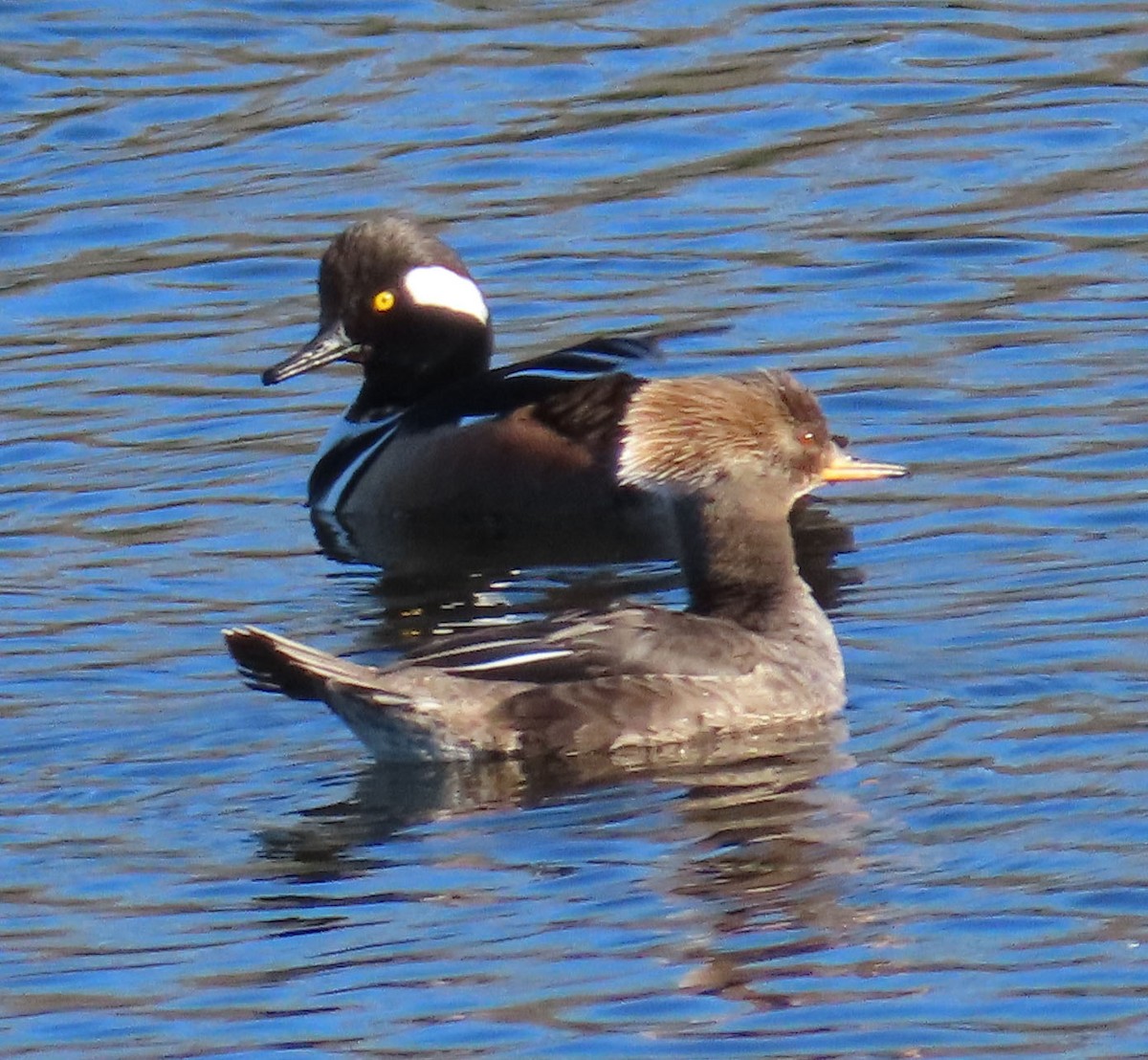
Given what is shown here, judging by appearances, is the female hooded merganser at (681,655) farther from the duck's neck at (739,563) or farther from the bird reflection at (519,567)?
the bird reflection at (519,567)

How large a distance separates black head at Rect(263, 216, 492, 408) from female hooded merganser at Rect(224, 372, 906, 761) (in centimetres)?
280

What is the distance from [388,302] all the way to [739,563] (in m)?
3.54

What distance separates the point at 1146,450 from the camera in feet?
37.5

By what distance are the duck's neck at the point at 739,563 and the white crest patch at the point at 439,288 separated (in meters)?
3.32

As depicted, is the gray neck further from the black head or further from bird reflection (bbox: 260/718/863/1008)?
the black head

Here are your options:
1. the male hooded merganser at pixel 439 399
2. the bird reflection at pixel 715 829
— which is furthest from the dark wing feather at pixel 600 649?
the male hooded merganser at pixel 439 399

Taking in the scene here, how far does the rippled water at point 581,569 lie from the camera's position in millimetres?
6926

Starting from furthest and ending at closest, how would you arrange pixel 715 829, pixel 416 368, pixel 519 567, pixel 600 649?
pixel 416 368, pixel 519 567, pixel 600 649, pixel 715 829

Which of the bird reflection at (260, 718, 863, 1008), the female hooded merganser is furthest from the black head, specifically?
the bird reflection at (260, 718, 863, 1008)

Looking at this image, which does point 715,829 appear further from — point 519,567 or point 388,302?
point 388,302

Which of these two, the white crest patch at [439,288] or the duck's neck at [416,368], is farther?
the duck's neck at [416,368]

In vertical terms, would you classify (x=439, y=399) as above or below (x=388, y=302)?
below

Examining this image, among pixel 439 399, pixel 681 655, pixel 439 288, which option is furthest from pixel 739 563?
pixel 439 288

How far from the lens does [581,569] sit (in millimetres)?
10961
